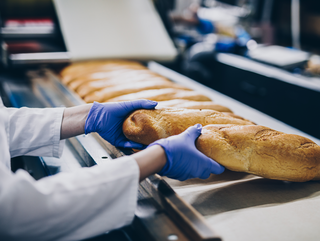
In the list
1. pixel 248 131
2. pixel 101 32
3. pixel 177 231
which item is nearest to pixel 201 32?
pixel 101 32

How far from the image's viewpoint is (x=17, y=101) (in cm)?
182

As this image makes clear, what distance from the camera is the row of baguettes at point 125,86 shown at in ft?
4.96

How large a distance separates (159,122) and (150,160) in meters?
0.32

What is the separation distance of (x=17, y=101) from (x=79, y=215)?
4.42 feet

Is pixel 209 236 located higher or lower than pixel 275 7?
lower

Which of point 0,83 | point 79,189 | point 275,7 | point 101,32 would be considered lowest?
point 0,83

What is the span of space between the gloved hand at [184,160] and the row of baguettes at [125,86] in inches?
15.9

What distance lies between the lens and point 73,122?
121 centimetres

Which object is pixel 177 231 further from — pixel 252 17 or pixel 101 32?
pixel 252 17

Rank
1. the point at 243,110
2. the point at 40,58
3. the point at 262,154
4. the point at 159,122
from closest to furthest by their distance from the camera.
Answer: the point at 262,154 → the point at 159,122 → the point at 243,110 → the point at 40,58

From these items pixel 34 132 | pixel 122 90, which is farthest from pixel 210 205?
pixel 122 90

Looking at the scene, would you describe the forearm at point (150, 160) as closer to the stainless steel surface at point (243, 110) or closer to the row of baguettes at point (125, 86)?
the row of baguettes at point (125, 86)

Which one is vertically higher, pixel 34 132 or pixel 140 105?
pixel 140 105

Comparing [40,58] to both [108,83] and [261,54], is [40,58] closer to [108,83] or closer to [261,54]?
[108,83]
